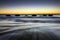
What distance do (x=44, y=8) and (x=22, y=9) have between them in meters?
0.55

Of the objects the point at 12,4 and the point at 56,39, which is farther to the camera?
the point at 12,4

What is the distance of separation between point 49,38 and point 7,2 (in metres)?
1.35

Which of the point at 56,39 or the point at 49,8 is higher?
the point at 49,8

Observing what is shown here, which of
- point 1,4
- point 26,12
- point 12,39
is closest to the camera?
point 12,39

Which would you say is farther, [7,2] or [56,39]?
[7,2]

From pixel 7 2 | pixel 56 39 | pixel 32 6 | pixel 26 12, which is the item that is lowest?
pixel 56 39

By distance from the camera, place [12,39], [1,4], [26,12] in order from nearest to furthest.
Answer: [12,39]
[1,4]
[26,12]

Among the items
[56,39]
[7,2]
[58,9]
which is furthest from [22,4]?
[56,39]

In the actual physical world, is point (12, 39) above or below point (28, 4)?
below

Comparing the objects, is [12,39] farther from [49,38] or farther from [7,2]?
[7,2]

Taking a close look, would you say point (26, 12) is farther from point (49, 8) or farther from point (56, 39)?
point (56, 39)

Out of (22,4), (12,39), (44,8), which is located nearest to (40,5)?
(44,8)

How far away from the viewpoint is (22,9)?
224cm

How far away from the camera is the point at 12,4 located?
2195 mm
